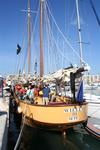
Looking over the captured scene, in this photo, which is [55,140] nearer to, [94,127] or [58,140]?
[58,140]

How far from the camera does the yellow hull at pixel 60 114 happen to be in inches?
583

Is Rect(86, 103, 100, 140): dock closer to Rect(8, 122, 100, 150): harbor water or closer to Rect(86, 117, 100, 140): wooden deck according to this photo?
Rect(86, 117, 100, 140): wooden deck

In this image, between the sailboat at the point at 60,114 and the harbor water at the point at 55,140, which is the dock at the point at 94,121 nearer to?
the harbor water at the point at 55,140

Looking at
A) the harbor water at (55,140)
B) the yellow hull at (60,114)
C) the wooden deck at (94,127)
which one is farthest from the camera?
the wooden deck at (94,127)

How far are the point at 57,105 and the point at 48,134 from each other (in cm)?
263

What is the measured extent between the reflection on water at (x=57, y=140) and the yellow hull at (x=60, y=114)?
0.89m

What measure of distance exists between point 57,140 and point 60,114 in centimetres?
157

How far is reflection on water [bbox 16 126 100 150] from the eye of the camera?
14211mm

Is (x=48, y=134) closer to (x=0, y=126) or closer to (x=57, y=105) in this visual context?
(x=57, y=105)

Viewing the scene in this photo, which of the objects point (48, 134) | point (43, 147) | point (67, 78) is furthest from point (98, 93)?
point (43, 147)

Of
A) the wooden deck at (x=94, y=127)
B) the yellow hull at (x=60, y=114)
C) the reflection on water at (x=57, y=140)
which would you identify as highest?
the yellow hull at (x=60, y=114)

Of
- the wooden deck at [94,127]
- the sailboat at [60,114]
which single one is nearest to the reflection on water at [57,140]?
the wooden deck at [94,127]

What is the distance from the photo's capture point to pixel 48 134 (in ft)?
54.9

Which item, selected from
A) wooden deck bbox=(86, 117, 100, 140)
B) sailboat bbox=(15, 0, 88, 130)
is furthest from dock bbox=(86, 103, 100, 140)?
sailboat bbox=(15, 0, 88, 130)
